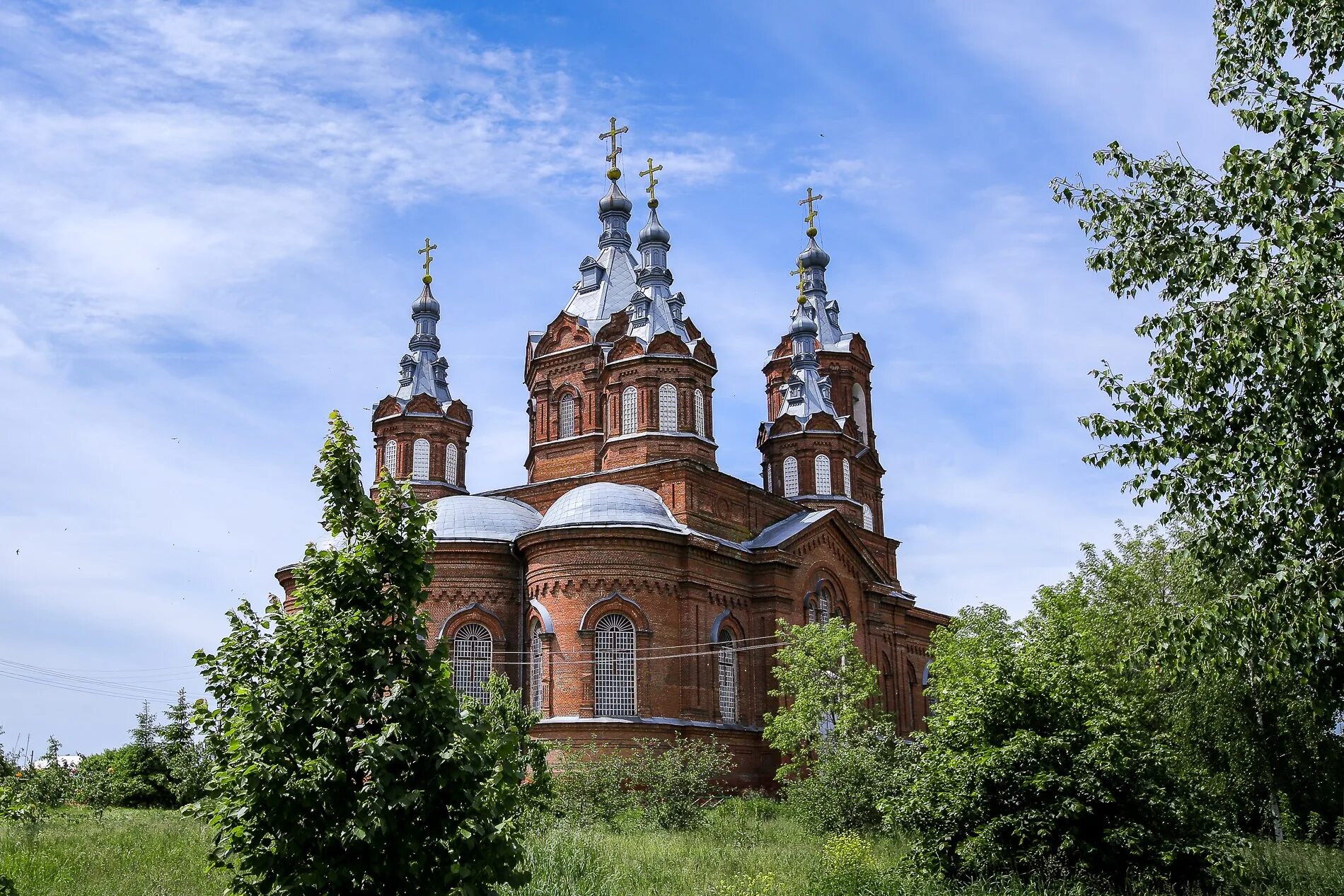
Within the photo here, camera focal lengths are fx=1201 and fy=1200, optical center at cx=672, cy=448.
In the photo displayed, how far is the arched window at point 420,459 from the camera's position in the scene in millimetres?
41125

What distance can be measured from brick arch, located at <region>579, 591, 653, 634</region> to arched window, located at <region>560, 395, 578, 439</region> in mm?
8652

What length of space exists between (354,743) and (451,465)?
1314 inches

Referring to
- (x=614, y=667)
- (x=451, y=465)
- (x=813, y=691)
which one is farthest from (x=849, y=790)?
(x=451, y=465)

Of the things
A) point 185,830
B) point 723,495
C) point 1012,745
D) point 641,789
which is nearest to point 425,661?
point 1012,745

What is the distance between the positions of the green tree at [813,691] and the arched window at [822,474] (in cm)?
923

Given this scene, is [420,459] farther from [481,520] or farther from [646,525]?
[646,525]

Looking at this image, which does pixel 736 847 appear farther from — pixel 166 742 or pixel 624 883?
pixel 166 742

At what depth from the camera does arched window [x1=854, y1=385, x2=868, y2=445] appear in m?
47.0

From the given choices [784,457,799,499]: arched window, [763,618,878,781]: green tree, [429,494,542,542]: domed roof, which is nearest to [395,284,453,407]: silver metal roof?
[429,494,542,542]: domed roof

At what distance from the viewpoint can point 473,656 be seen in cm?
3231

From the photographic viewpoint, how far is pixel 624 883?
1505 cm

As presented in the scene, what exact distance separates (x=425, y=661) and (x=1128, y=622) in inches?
877

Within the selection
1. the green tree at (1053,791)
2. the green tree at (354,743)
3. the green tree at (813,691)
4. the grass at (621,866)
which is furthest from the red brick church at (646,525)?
the green tree at (354,743)

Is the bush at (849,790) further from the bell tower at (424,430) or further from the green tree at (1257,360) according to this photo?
the bell tower at (424,430)
